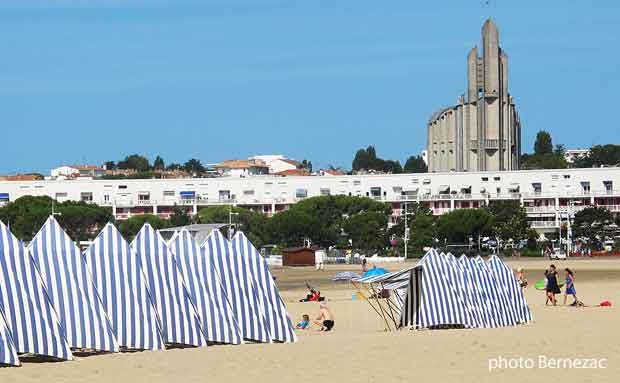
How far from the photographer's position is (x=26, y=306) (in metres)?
20.6

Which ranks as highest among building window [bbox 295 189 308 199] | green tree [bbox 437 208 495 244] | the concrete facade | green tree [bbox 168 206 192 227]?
the concrete facade

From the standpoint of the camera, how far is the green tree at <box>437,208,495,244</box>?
335 feet

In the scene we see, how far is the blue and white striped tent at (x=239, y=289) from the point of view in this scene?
2384 centimetres

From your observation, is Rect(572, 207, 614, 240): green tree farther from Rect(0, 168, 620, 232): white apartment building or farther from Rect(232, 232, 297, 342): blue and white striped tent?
Rect(232, 232, 297, 342): blue and white striped tent

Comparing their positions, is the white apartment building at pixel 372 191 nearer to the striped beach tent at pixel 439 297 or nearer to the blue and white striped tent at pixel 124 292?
the striped beach tent at pixel 439 297

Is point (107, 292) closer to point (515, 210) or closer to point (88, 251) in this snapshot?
point (88, 251)

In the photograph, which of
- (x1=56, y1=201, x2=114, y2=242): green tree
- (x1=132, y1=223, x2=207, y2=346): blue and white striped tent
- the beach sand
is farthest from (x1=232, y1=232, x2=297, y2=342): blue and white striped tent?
(x1=56, y1=201, x2=114, y2=242): green tree

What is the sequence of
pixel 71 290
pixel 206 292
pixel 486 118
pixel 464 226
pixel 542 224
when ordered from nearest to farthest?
pixel 71 290 < pixel 206 292 < pixel 464 226 < pixel 542 224 < pixel 486 118

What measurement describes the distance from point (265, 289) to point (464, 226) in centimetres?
7896

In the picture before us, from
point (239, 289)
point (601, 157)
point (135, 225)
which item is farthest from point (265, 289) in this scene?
point (601, 157)

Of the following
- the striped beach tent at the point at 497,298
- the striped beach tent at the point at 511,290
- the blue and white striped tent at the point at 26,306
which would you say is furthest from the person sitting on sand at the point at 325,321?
the blue and white striped tent at the point at 26,306

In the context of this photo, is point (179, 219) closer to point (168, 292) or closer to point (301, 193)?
point (301, 193)

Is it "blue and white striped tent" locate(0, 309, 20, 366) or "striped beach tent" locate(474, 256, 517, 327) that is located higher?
"striped beach tent" locate(474, 256, 517, 327)

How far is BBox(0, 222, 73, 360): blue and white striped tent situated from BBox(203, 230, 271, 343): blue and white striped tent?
3751 mm
